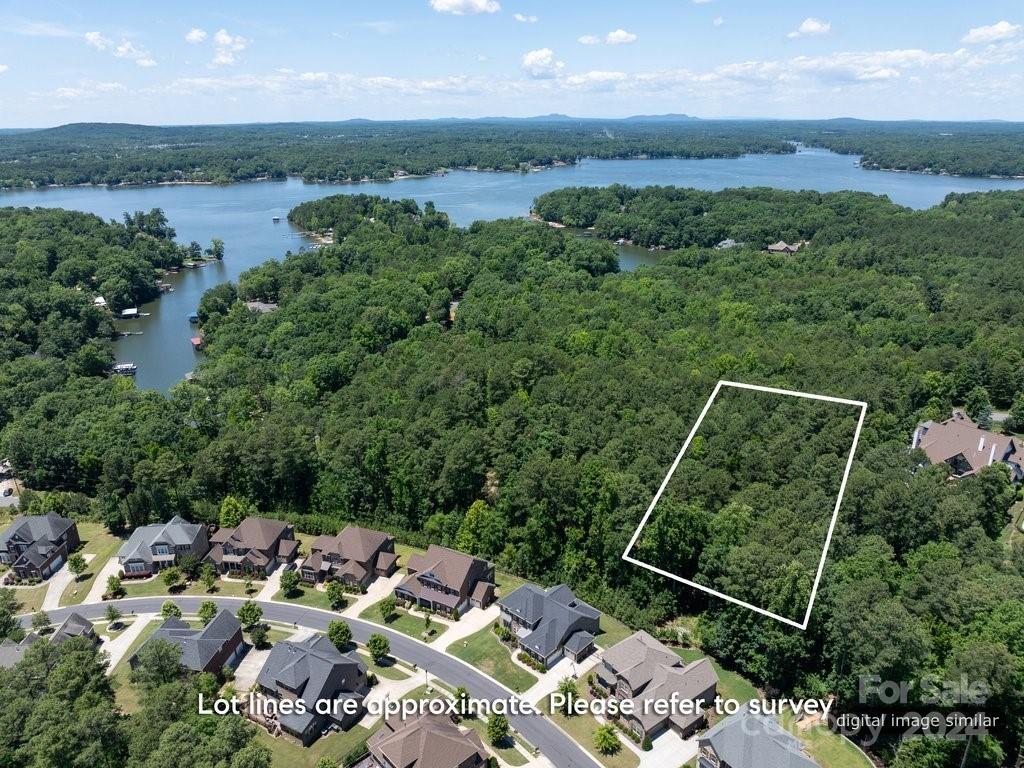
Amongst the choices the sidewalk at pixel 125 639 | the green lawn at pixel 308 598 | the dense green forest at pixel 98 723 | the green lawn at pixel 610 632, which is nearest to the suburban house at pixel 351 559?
the green lawn at pixel 308 598

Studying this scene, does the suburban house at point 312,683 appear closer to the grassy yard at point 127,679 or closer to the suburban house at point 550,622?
the grassy yard at point 127,679

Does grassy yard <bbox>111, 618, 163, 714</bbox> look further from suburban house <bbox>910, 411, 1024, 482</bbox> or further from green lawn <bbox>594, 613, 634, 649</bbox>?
suburban house <bbox>910, 411, 1024, 482</bbox>

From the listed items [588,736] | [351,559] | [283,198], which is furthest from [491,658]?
[283,198]

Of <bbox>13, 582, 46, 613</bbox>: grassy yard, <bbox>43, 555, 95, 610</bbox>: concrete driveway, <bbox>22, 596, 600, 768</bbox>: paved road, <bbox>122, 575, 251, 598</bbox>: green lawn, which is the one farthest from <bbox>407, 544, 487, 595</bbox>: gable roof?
<bbox>13, 582, 46, 613</bbox>: grassy yard

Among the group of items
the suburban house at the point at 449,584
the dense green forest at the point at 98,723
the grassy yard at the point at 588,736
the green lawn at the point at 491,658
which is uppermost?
the dense green forest at the point at 98,723

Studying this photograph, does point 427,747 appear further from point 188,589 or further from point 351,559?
point 188,589

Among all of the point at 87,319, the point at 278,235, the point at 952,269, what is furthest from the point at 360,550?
the point at 278,235
